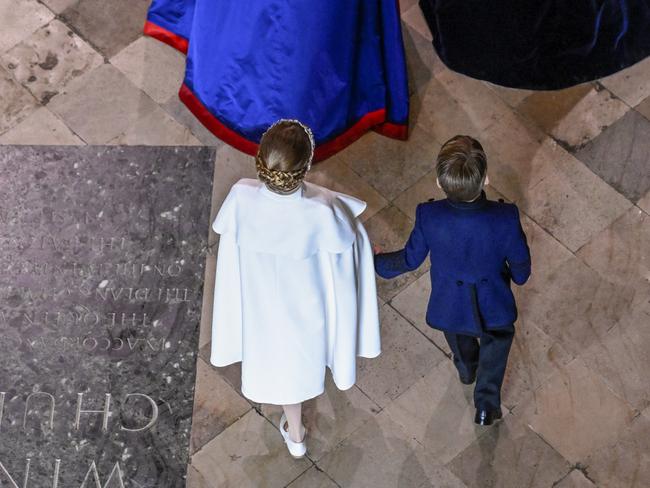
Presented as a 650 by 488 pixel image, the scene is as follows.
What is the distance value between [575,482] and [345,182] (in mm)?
1769

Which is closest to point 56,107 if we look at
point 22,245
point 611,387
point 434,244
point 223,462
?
point 22,245

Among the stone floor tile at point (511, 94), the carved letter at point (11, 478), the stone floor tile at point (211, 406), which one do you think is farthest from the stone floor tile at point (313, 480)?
the stone floor tile at point (511, 94)

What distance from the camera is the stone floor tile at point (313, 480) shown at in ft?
13.8

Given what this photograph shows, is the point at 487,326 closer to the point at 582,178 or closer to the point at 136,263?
the point at 582,178

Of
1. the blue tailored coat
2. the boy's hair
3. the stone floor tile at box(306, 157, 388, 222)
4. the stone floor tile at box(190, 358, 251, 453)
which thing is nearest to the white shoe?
the stone floor tile at box(190, 358, 251, 453)

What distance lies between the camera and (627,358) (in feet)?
14.3

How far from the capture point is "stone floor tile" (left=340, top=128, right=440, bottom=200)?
15.5 ft

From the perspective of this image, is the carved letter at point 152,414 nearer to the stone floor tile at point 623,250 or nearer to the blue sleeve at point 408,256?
the blue sleeve at point 408,256

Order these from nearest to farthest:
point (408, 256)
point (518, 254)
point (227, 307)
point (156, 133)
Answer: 1. point (518, 254)
2. point (408, 256)
3. point (227, 307)
4. point (156, 133)

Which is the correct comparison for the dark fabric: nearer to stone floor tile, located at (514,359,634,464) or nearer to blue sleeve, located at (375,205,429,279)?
stone floor tile, located at (514,359,634,464)

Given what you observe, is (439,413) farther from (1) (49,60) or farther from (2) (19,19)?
(2) (19,19)

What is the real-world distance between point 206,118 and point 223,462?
1724 millimetres

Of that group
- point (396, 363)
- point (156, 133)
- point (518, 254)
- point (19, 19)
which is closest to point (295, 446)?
point (396, 363)

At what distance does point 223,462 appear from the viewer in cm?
426
